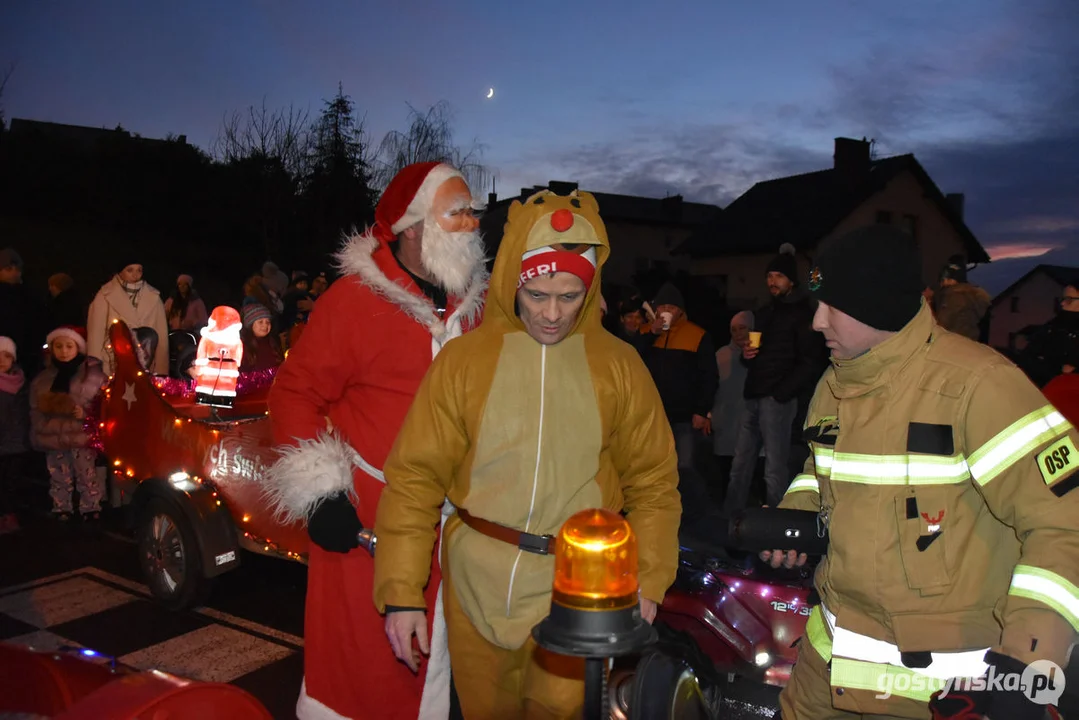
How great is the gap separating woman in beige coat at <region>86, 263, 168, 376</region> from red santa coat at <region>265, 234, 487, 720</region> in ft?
19.9

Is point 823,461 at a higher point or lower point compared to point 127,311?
lower

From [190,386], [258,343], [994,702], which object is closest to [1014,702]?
[994,702]

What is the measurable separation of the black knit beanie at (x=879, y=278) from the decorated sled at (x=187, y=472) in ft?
11.2

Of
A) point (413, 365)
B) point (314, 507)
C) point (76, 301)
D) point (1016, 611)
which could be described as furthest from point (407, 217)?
point (76, 301)

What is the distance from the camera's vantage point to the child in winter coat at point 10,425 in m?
7.60

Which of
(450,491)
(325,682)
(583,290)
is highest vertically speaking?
(583,290)

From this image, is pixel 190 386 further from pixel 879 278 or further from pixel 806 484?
pixel 879 278

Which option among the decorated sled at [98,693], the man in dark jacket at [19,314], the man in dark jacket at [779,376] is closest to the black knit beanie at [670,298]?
the man in dark jacket at [779,376]

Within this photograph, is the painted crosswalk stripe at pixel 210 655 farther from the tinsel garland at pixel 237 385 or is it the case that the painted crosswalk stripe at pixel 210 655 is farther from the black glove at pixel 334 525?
the black glove at pixel 334 525

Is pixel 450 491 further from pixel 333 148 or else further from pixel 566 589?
pixel 333 148

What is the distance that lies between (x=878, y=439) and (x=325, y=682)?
6.63ft

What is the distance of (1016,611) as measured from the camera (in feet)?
6.42

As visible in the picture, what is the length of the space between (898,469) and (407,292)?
1677 millimetres

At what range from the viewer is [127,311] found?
8.72 m
